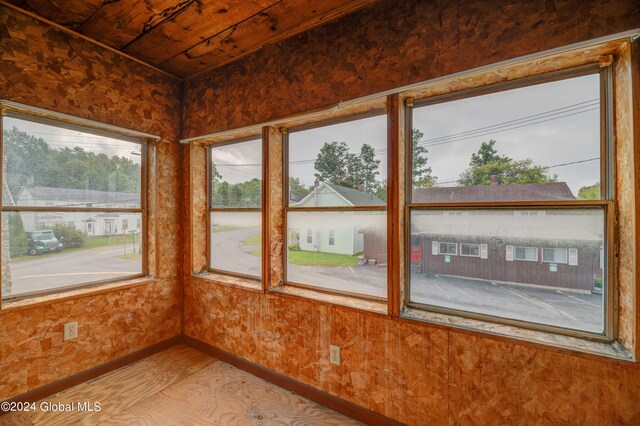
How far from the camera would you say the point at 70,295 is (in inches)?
86.0

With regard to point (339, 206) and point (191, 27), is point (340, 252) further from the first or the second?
point (191, 27)

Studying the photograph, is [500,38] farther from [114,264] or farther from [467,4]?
[114,264]

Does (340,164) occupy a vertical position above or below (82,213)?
above

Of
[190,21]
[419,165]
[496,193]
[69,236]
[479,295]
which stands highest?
[190,21]

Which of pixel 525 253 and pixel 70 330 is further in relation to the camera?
pixel 70 330

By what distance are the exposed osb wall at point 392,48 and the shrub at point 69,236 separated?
59.6 inches

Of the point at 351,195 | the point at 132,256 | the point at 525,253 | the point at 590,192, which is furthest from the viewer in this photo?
the point at 132,256

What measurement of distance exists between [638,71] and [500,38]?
615mm

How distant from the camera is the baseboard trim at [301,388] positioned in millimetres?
1820

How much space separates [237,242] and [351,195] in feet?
4.40

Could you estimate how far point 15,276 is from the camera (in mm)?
2014

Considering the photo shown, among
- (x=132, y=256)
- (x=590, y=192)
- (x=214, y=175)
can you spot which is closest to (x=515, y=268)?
(x=590, y=192)

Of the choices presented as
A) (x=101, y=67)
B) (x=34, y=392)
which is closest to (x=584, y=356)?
(x=34, y=392)

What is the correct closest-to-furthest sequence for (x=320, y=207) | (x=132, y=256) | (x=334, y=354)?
(x=334, y=354)
(x=320, y=207)
(x=132, y=256)
